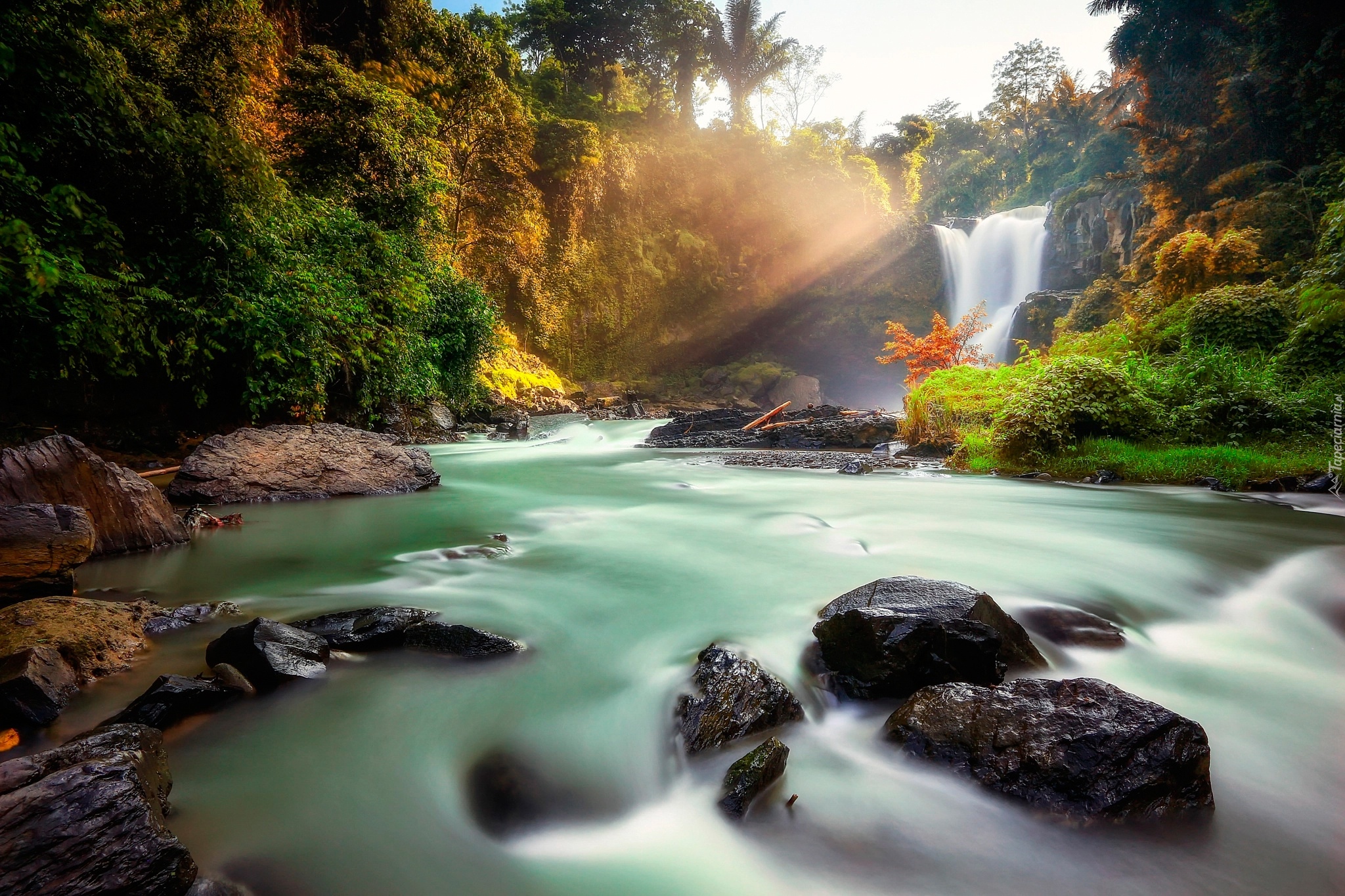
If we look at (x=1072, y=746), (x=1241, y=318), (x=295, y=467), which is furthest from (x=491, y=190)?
(x=1072, y=746)

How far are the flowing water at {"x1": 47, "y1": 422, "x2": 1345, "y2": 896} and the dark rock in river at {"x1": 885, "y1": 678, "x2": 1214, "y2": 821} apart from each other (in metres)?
0.07

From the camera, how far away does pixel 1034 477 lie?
838 cm

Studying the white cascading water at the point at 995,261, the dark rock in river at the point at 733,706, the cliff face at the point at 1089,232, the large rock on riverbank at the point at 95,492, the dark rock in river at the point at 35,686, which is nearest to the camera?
the dark rock in river at the point at 35,686

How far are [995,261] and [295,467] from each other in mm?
38972

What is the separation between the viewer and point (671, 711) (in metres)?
2.40

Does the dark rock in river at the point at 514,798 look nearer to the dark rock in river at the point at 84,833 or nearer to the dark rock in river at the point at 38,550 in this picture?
the dark rock in river at the point at 84,833

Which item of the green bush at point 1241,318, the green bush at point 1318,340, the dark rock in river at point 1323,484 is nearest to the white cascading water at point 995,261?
the green bush at point 1241,318

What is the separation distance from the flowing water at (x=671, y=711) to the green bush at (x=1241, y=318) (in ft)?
17.7

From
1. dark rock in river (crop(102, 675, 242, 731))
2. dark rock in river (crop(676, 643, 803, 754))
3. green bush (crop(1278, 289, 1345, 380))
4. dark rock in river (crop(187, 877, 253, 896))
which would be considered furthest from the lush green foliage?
green bush (crop(1278, 289, 1345, 380))

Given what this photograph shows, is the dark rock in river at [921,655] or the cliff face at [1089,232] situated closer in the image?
the dark rock in river at [921,655]

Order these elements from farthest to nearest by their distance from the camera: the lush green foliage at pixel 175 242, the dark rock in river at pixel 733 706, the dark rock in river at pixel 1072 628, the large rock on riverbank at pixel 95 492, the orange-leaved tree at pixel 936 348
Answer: the orange-leaved tree at pixel 936 348
the lush green foliage at pixel 175 242
the large rock on riverbank at pixel 95 492
the dark rock in river at pixel 1072 628
the dark rock in river at pixel 733 706

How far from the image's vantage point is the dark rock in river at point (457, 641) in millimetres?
2830

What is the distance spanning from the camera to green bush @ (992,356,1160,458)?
8336mm

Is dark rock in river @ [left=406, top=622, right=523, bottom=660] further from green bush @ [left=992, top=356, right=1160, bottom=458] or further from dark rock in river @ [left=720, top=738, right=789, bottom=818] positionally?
green bush @ [left=992, top=356, right=1160, bottom=458]
